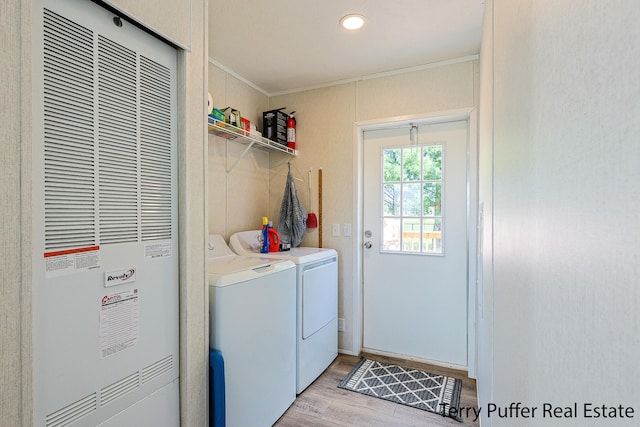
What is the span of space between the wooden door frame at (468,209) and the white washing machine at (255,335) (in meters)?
0.87

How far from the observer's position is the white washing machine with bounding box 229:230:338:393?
2.18 meters

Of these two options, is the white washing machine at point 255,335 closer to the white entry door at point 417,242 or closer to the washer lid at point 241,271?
the washer lid at point 241,271

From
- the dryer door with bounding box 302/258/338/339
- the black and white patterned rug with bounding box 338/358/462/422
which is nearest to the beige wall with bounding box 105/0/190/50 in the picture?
the dryer door with bounding box 302/258/338/339

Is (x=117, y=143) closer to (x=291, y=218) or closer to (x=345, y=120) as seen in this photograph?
(x=291, y=218)

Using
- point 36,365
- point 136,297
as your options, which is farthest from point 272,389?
point 36,365

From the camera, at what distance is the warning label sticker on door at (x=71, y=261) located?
35.5 inches

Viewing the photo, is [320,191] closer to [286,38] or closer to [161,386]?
[286,38]

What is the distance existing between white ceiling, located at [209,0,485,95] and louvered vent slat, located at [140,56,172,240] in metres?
0.89

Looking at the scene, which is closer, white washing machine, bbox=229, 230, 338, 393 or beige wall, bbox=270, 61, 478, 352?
white washing machine, bbox=229, 230, 338, 393

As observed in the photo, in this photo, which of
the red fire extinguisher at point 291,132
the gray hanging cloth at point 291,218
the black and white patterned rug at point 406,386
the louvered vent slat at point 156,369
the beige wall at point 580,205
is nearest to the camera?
the beige wall at point 580,205

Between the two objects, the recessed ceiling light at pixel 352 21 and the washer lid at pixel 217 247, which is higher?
the recessed ceiling light at pixel 352 21

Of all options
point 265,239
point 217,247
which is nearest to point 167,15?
point 217,247

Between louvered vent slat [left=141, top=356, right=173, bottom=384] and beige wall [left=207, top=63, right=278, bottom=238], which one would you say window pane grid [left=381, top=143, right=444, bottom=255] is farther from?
louvered vent slat [left=141, top=356, right=173, bottom=384]

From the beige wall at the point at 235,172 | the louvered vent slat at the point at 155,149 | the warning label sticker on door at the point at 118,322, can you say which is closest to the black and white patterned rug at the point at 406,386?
the beige wall at the point at 235,172
